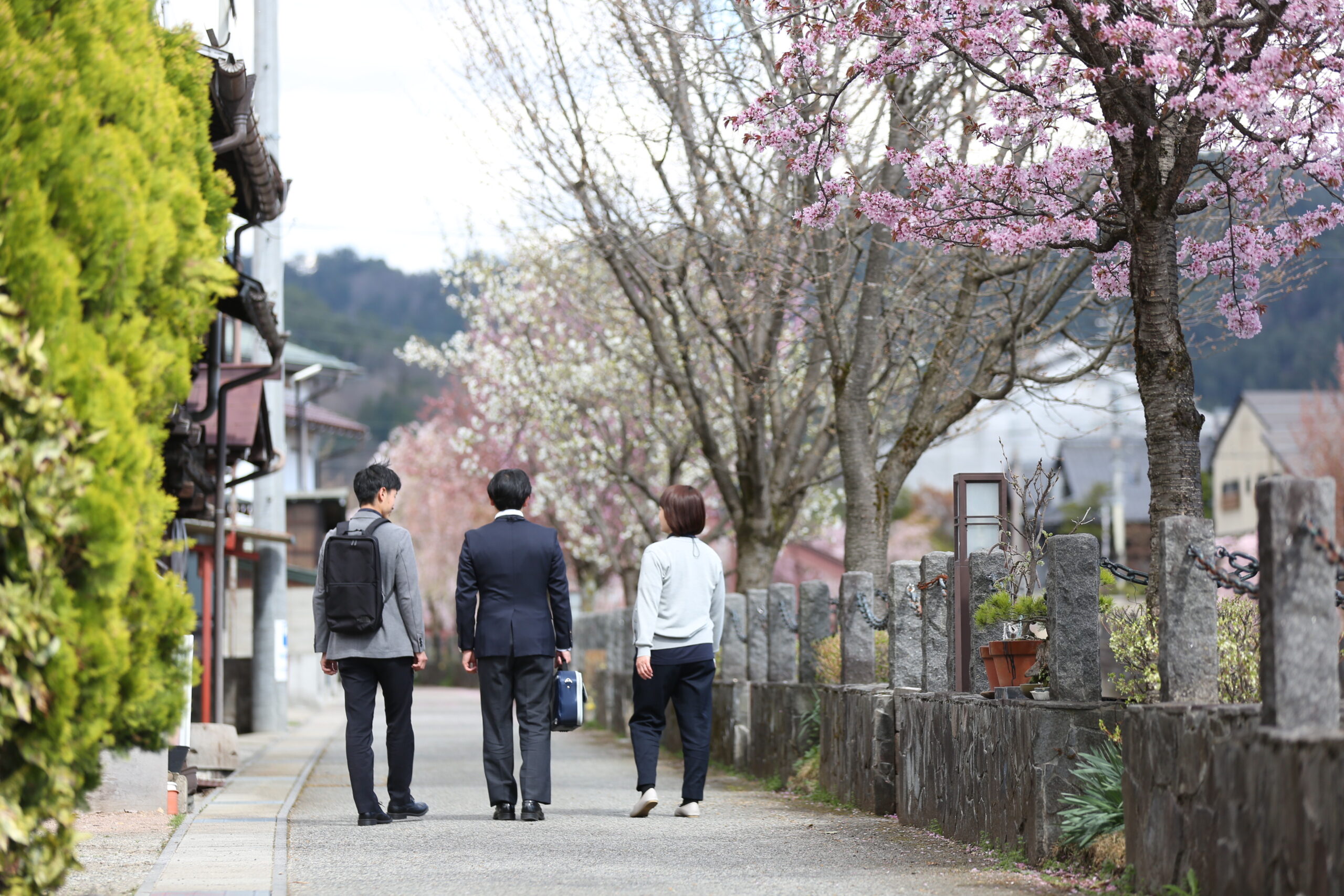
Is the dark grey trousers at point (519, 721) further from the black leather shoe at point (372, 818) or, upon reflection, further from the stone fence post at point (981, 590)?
the stone fence post at point (981, 590)

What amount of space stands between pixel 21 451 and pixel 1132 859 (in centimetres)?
424

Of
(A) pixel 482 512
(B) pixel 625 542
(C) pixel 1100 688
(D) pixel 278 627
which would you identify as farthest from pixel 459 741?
(A) pixel 482 512

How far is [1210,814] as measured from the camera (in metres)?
5.27

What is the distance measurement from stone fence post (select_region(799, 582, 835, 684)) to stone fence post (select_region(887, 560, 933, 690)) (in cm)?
236

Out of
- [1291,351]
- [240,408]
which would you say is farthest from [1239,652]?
[1291,351]

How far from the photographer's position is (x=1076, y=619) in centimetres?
690

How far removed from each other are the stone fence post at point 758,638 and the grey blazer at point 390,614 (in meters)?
4.87

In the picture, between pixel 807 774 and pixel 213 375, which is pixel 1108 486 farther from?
pixel 213 375

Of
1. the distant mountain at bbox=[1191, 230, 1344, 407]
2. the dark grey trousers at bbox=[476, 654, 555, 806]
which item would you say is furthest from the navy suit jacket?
the distant mountain at bbox=[1191, 230, 1344, 407]

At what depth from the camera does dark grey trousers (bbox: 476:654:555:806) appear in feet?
30.1

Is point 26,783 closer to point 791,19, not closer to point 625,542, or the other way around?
point 791,19

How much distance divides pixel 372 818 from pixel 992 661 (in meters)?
3.68

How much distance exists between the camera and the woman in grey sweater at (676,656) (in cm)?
945

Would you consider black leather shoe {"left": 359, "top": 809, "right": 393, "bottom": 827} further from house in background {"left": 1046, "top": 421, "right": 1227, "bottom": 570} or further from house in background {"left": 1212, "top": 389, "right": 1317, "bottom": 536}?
house in background {"left": 1212, "top": 389, "right": 1317, "bottom": 536}
